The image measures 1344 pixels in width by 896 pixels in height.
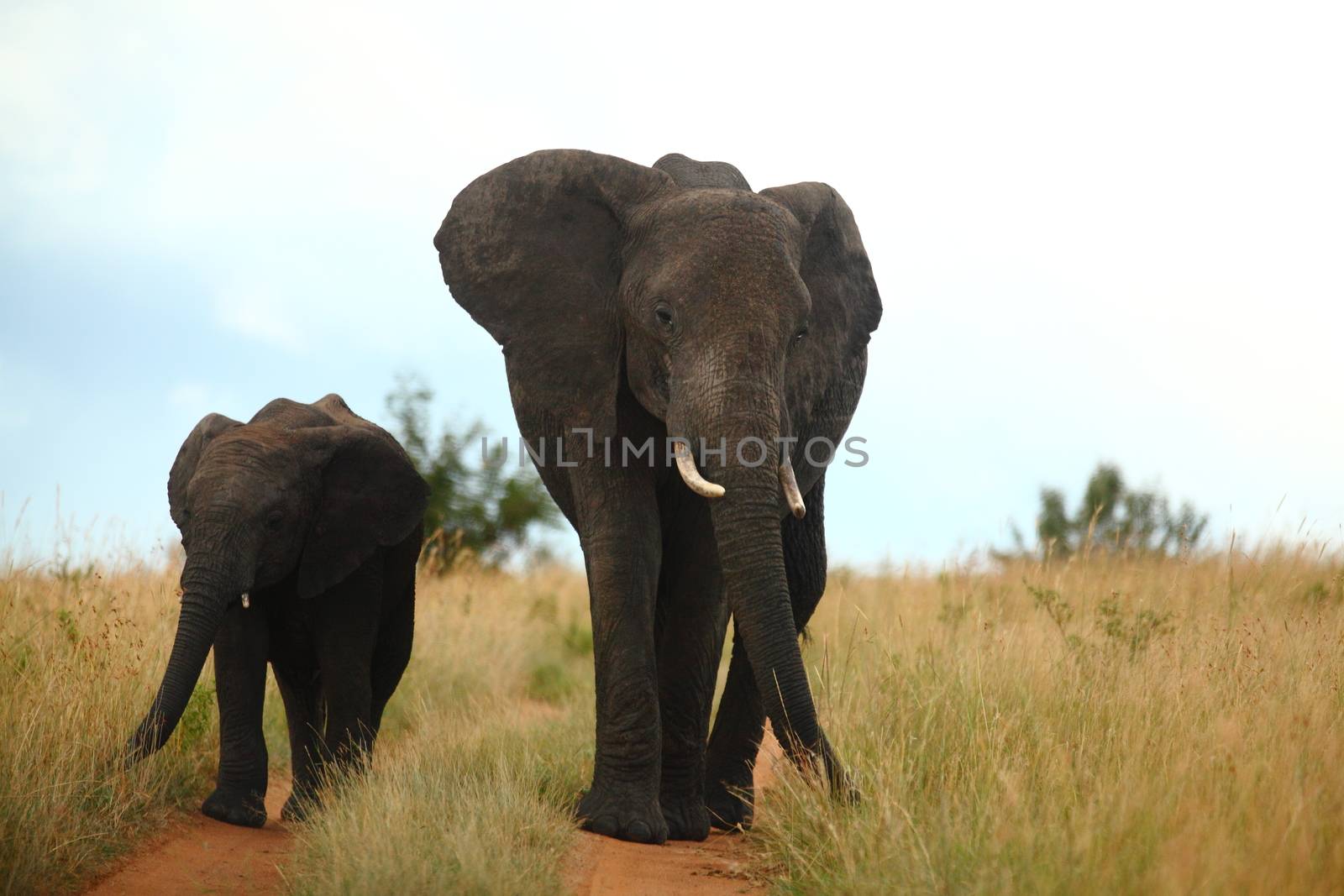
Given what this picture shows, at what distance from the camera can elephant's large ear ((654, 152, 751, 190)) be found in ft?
25.6

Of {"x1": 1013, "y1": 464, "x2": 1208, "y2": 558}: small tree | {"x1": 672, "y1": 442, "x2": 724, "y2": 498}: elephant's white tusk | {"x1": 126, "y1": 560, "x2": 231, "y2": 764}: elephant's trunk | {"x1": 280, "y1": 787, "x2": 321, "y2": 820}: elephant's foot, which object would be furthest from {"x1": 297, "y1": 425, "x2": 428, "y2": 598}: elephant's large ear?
{"x1": 1013, "y1": 464, "x2": 1208, "y2": 558}: small tree

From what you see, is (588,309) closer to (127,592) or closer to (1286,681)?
(1286,681)

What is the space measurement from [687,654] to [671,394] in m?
1.58

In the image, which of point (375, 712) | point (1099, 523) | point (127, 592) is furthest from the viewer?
point (1099, 523)

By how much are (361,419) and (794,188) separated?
3.43 metres

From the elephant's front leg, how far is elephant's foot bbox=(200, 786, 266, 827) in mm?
2183

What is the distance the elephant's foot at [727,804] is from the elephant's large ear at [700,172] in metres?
3.37

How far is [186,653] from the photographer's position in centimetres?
780

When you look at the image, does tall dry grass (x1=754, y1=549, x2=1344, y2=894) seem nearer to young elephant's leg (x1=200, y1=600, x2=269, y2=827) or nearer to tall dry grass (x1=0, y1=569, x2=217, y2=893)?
young elephant's leg (x1=200, y1=600, x2=269, y2=827)

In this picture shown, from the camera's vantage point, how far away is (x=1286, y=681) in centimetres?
806

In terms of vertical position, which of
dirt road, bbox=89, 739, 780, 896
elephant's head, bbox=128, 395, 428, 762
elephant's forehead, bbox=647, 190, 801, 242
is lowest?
dirt road, bbox=89, 739, 780, 896

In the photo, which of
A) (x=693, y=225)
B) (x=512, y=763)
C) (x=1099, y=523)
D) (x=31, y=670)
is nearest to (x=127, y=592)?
(x=31, y=670)

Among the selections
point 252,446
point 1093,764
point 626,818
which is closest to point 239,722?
point 252,446

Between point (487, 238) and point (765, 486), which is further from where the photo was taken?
point (487, 238)
